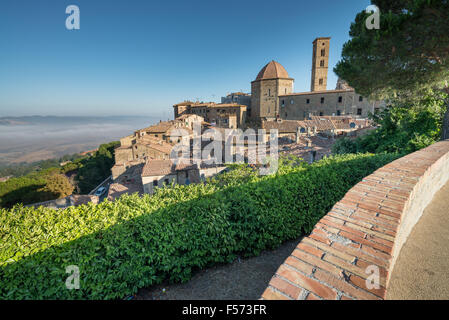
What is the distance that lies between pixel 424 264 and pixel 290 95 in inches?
1678

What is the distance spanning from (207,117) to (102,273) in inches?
1922

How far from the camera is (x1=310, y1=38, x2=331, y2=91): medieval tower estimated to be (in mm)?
Result: 41625

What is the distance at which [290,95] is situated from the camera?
40656 mm

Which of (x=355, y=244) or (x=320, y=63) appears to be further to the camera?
(x=320, y=63)

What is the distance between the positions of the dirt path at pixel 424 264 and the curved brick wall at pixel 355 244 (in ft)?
0.38

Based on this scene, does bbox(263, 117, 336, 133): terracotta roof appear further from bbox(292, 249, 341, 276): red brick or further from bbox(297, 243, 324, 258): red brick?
bbox(292, 249, 341, 276): red brick

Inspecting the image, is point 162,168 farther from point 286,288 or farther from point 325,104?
point 325,104

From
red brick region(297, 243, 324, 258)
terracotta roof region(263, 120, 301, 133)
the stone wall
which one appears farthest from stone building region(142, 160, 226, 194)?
the stone wall

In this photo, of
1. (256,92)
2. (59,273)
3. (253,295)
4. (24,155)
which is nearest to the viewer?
(59,273)

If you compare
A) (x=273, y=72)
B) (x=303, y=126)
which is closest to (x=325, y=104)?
(x=273, y=72)

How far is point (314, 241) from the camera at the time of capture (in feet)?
6.44
